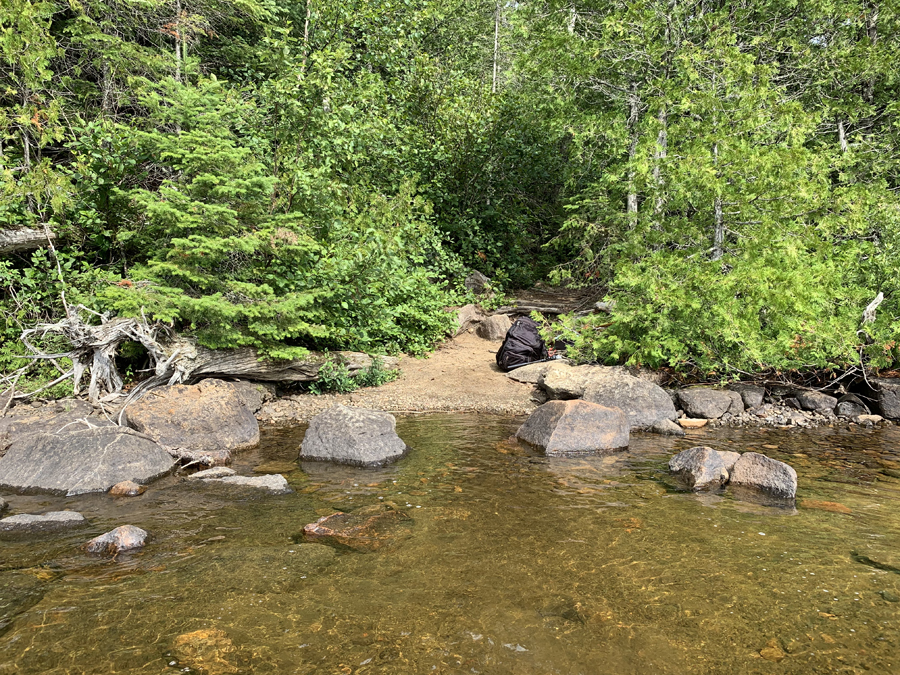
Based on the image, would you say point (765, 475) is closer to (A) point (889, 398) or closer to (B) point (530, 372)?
(A) point (889, 398)

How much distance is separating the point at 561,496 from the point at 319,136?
8.94 m

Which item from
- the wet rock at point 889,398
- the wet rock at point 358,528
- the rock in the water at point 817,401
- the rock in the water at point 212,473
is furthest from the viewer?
the rock in the water at point 817,401

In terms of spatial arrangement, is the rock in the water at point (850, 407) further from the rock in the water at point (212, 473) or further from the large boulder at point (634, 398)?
the rock in the water at point (212, 473)

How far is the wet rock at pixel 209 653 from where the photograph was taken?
112 inches

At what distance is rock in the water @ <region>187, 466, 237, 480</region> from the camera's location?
593 cm

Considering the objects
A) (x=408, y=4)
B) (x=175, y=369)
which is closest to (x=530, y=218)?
(x=408, y=4)

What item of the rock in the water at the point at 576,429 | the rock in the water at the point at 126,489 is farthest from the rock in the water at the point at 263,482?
the rock in the water at the point at 576,429

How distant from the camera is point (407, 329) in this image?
497 inches

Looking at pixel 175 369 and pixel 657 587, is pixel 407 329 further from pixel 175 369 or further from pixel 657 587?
pixel 657 587

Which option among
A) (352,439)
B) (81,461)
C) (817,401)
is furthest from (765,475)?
(81,461)

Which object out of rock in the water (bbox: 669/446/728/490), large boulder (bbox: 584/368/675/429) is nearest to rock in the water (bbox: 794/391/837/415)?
large boulder (bbox: 584/368/675/429)

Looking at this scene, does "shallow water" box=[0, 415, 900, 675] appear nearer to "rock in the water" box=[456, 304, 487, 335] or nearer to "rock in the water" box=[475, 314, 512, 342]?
"rock in the water" box=[475, 314, 512, 342]

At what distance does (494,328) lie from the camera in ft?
46.8

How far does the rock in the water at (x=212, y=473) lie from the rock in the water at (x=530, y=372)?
6315mm
